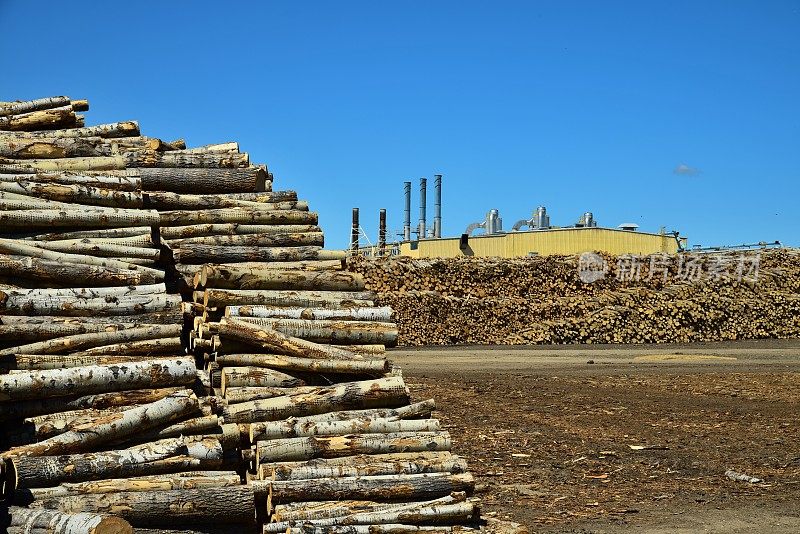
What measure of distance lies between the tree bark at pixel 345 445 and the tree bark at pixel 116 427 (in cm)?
72

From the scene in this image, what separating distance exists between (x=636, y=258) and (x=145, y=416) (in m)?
27.3

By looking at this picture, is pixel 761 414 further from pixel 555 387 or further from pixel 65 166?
pixel 65 166

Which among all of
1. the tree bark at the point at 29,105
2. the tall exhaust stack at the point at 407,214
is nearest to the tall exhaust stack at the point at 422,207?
the tall exhaust stack at the point at 407,214

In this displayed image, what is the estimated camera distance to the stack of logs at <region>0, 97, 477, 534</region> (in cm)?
665

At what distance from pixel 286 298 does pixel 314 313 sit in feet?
0.99

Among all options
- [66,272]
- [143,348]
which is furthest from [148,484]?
[66,272]

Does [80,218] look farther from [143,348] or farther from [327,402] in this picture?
[327,402]

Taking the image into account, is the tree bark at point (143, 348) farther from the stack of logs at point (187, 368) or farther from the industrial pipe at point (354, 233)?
the industrial pipe at point (354, 233)

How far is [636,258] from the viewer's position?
32156 mm

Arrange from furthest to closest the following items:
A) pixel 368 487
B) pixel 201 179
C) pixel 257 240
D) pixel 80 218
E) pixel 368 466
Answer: pixel 201 179, pixel 257 240, pixel 80 218, pixel 368 466, pixel 368 487

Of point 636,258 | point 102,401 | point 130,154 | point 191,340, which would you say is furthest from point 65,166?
point 636,258

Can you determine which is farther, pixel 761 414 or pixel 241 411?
pixel 761 414

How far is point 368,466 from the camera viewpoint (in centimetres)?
733

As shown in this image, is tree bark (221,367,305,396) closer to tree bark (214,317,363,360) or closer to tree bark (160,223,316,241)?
tree bark (214,317,363,360)
